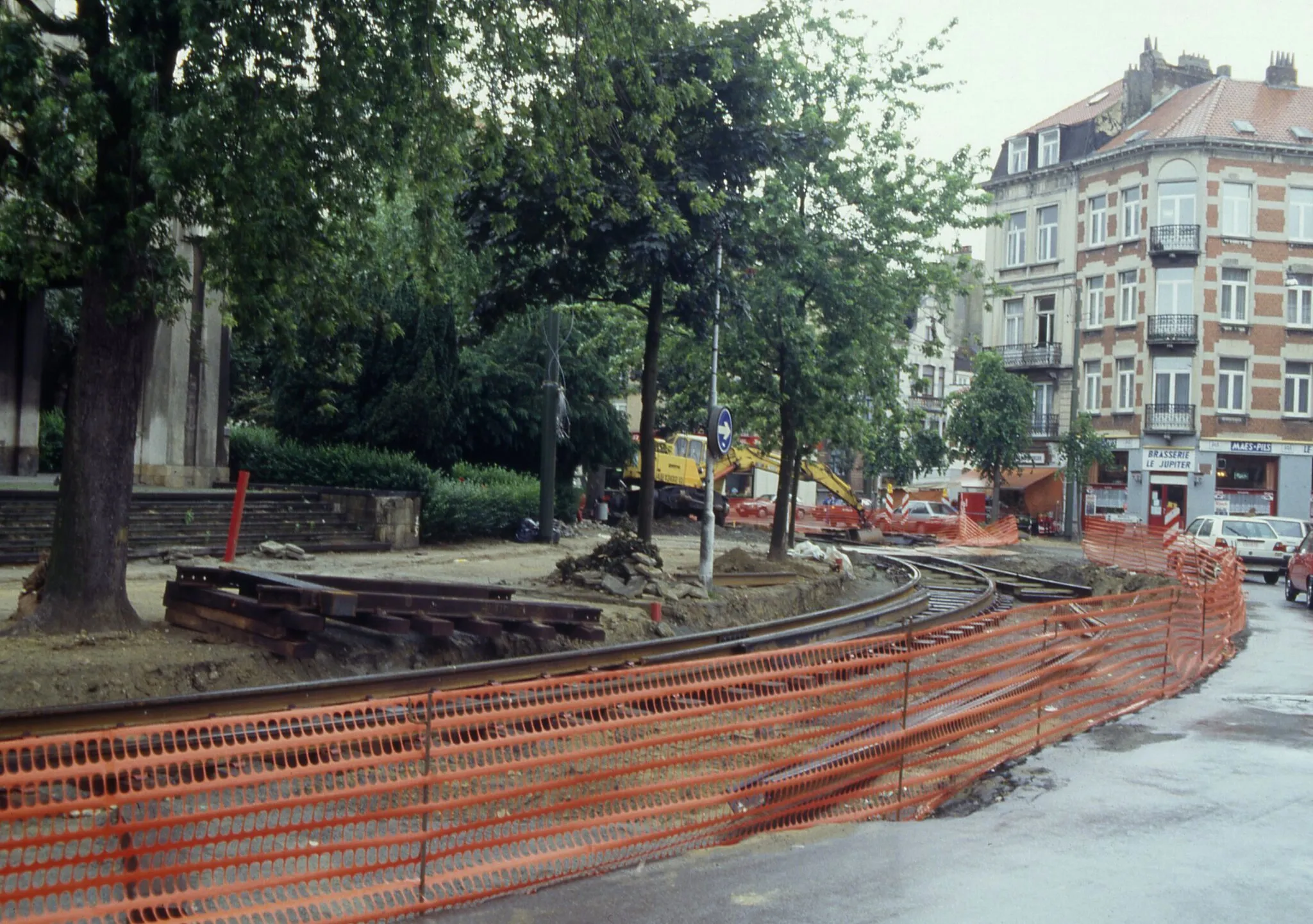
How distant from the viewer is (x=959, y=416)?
5084 centimetres

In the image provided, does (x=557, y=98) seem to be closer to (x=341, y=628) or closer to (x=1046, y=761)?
(x=341, y=628)

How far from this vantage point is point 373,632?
1153 cm

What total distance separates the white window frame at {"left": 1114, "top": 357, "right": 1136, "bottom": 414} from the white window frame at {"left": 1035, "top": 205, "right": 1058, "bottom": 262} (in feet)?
19.5

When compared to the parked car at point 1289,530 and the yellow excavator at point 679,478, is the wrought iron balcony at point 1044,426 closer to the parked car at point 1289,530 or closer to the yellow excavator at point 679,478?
the yellow excavator at point 679,478

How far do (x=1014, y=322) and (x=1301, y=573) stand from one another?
3403 centimetres

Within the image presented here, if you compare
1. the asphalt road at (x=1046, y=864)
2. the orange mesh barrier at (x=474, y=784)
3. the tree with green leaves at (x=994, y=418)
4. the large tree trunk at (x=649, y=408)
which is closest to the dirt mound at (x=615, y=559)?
the large tree trunk at (x=649, y=408)

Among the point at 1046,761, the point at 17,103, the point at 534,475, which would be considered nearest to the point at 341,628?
the point at 17,103

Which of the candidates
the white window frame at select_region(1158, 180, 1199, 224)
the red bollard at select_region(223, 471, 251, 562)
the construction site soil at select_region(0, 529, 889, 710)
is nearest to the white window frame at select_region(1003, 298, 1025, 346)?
the white window frame at select_region(1158, 180, 1199, 224)

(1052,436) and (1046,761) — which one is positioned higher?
(1052,436)

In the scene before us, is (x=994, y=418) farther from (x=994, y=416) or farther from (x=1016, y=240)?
(x=1016, y=240)

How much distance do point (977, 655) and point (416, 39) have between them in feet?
22.5

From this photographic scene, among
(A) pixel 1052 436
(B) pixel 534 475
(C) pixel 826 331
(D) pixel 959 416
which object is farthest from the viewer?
(A) pixel 1052 436

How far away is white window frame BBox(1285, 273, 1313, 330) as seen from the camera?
49.8 meters

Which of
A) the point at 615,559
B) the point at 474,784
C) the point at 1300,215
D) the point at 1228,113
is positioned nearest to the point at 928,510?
the point at 1300,215
